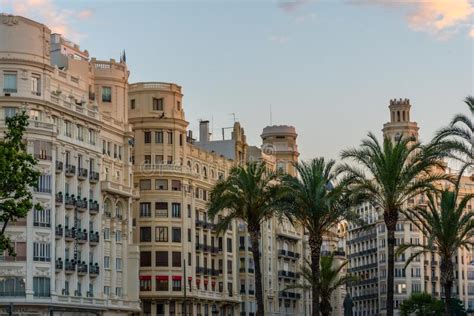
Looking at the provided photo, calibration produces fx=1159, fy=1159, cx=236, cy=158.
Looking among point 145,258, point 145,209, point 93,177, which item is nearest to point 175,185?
point 145,209

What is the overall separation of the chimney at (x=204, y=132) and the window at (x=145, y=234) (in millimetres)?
30123

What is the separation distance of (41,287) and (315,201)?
1269 inches

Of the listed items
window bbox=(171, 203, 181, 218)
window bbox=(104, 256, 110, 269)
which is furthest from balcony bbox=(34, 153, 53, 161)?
window bbox=(171, 203, 181, 218)

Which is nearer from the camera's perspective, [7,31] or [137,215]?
[7,31]

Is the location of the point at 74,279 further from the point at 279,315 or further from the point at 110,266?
the point at 279,315

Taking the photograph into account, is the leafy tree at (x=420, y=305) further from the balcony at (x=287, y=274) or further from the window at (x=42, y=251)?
the window at (x=42, y=251)

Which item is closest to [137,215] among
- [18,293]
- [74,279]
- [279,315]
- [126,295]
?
[126,295]

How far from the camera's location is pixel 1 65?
10700 centimetres

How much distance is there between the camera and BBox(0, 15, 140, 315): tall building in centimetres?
10500

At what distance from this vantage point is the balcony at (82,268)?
111500 mm

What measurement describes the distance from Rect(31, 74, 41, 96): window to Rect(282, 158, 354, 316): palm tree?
1241 inches

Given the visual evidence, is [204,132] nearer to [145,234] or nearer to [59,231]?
[145,234]

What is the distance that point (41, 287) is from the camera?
105250 millimetres

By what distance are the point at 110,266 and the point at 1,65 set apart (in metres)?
24.3
